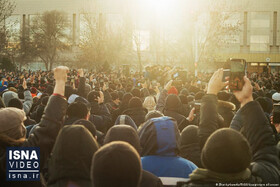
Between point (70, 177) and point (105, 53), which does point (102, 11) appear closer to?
point (105, 53)

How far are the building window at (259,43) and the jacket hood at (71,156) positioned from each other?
60.9m

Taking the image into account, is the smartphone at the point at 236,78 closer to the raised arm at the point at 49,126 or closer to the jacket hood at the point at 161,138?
the jacket hood at the point at 161,138

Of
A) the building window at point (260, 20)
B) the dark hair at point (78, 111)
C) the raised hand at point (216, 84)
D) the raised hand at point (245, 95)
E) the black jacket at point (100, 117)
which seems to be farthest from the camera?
the building window at point (260, 20)

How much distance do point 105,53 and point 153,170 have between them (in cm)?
3920

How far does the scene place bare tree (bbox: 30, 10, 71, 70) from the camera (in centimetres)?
5781

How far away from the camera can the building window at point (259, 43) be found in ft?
195

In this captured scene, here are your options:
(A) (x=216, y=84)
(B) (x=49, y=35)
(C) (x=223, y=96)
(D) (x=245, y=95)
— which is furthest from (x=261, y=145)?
(B) (x=49, y=35)

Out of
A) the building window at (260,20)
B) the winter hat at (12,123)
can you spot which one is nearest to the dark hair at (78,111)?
the winter hat at (12,123)

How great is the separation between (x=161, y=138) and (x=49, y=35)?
5795 cm

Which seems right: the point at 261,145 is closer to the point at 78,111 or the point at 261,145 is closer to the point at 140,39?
the point at 78,111

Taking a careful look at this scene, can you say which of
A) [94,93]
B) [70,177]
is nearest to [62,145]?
[70,177]

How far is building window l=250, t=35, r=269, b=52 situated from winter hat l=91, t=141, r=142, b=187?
202 ft

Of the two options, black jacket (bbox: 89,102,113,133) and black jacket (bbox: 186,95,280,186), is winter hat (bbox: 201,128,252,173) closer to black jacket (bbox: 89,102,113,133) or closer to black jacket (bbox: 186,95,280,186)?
black jacket (bbox: 186,95,280,186)

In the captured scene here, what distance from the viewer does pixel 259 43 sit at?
196ft
